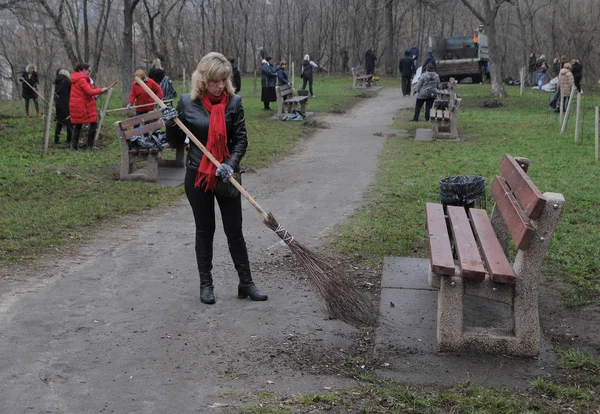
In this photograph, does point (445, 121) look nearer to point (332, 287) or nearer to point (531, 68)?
point (332, 287)

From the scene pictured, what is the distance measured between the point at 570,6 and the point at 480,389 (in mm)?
38106

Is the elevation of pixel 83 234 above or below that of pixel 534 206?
below

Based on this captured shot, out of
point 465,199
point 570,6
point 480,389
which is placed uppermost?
point 570,6

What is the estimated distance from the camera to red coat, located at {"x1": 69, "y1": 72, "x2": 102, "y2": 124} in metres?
13.7

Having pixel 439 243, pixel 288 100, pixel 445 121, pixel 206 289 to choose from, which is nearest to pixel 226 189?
pixel 206 289

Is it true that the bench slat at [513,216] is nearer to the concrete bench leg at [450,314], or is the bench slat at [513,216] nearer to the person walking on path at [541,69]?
the concrete bench leg at [450,314]

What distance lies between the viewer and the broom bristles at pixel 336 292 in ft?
17.0

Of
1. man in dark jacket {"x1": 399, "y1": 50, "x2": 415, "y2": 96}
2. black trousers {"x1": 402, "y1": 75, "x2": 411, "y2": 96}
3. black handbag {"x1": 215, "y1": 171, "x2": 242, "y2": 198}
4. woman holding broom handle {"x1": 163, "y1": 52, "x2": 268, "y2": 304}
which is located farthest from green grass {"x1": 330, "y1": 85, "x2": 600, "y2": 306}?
black trousers {"x1": 402, "y1": 75, "x2": 411, "y2": 96}

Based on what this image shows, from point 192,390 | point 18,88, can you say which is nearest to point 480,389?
point 192,390

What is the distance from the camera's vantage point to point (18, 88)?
32.5m

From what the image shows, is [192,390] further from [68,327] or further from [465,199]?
[465,199]

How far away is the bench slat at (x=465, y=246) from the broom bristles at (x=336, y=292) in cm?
75

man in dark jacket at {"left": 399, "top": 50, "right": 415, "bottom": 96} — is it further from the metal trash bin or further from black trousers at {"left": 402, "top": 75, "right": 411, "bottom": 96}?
the metal trash bin

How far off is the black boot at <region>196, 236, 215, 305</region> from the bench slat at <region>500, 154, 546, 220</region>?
87.0 inches
